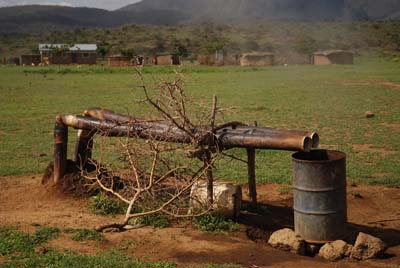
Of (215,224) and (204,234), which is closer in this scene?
(204,234)

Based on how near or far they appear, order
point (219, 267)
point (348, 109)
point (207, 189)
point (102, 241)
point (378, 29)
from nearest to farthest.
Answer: point (219, 267) → point (102, 241) → point (207, 189) → point (348, 109) → point (378, 29)

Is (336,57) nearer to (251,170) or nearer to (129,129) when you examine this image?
(251,170)

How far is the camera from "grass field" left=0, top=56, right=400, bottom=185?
33.3ft

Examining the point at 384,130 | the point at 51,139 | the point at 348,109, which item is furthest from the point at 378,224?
the point at 348,109

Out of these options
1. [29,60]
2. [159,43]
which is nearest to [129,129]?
[29,60]

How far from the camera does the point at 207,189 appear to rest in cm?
693

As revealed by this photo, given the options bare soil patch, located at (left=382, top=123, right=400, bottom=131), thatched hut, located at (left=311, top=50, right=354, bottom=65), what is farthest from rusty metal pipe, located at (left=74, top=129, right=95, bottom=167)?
thatched hut, located at (left=311, top=50, right=354, bottom=65)

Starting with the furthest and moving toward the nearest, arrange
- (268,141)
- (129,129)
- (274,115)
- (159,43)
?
1. (159,43)
2. (274,115)
3. (129,129)
4. (268,141)

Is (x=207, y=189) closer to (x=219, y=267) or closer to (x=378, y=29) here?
(x=219, y=267)

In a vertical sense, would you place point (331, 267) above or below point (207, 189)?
below

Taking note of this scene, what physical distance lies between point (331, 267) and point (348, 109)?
13017mm

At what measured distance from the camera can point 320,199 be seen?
6.12 metres

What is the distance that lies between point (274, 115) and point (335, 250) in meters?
11.1

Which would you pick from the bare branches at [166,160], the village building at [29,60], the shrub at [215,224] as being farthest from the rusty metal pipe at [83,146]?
the village building at [29,60]
